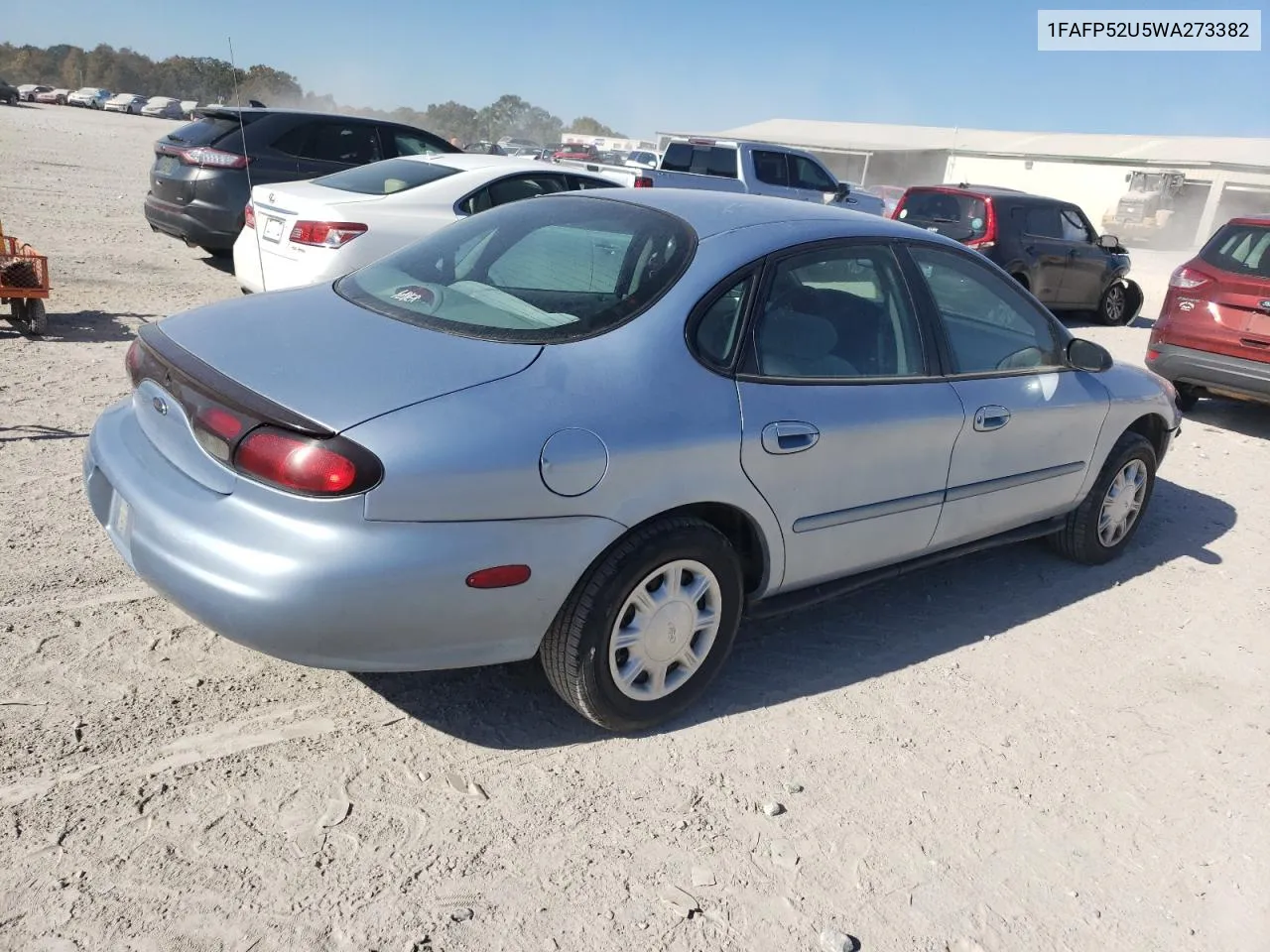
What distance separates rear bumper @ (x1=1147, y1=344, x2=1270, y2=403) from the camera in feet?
23.9

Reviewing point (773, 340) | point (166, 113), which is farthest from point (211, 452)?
point (166, 113)

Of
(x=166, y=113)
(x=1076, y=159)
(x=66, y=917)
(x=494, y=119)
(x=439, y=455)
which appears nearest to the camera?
(x=66, y=917)

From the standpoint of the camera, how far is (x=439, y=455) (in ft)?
8.32

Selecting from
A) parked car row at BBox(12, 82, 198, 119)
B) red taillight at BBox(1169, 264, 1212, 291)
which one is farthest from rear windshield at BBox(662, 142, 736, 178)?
parked car row at BBox(12, 82, 198, 119)

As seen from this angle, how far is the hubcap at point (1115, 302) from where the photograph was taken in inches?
511

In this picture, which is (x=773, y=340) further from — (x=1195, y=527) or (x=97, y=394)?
(x=97, y=394)

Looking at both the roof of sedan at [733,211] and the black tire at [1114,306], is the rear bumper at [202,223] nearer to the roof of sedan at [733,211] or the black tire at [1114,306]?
the roof of sedan at [733,211]

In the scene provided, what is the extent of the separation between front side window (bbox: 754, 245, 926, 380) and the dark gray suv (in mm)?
7465

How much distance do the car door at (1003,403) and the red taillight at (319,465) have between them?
2.31 metres

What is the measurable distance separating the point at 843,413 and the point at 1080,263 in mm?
10494

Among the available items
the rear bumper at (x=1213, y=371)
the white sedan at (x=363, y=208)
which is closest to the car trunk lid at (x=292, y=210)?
the white sedan at (x=363, y=208)

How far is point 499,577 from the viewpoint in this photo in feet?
8.73

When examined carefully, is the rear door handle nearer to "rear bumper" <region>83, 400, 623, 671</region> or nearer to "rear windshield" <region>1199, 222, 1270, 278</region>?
"rear bumper" <region>83, 400, 623, 671</region>

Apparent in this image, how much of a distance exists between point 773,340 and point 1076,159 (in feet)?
141
